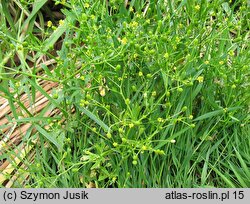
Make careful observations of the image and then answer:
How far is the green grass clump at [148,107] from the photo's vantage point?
52.0 inches

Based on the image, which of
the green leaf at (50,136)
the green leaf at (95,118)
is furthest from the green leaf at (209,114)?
the green leaf at (50,136)

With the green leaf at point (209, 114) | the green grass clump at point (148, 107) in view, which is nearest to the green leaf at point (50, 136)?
the green grass clump at point (148, 107)

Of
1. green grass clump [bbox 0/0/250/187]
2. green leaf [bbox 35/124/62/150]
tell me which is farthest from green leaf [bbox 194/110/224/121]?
green leaf [bbox 35/124/62/150]

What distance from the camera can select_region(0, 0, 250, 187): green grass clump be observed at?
4.33 ft

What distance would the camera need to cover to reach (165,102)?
1438 mm

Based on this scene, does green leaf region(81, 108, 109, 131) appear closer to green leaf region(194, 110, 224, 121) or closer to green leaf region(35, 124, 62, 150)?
green leaf region(35, 124, 62, 150)

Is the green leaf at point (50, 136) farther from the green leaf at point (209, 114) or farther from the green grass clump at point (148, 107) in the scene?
the green leaf at point (209, 114)

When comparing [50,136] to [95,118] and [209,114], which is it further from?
[209,114]

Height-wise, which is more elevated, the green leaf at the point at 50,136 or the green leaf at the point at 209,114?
the green leaf at the point at 209,114

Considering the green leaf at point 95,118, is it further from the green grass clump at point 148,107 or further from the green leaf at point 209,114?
the green leaf at point 209,114

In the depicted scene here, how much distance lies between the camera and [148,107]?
52.6 inches

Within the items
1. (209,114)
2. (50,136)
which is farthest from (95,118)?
(209,114)
